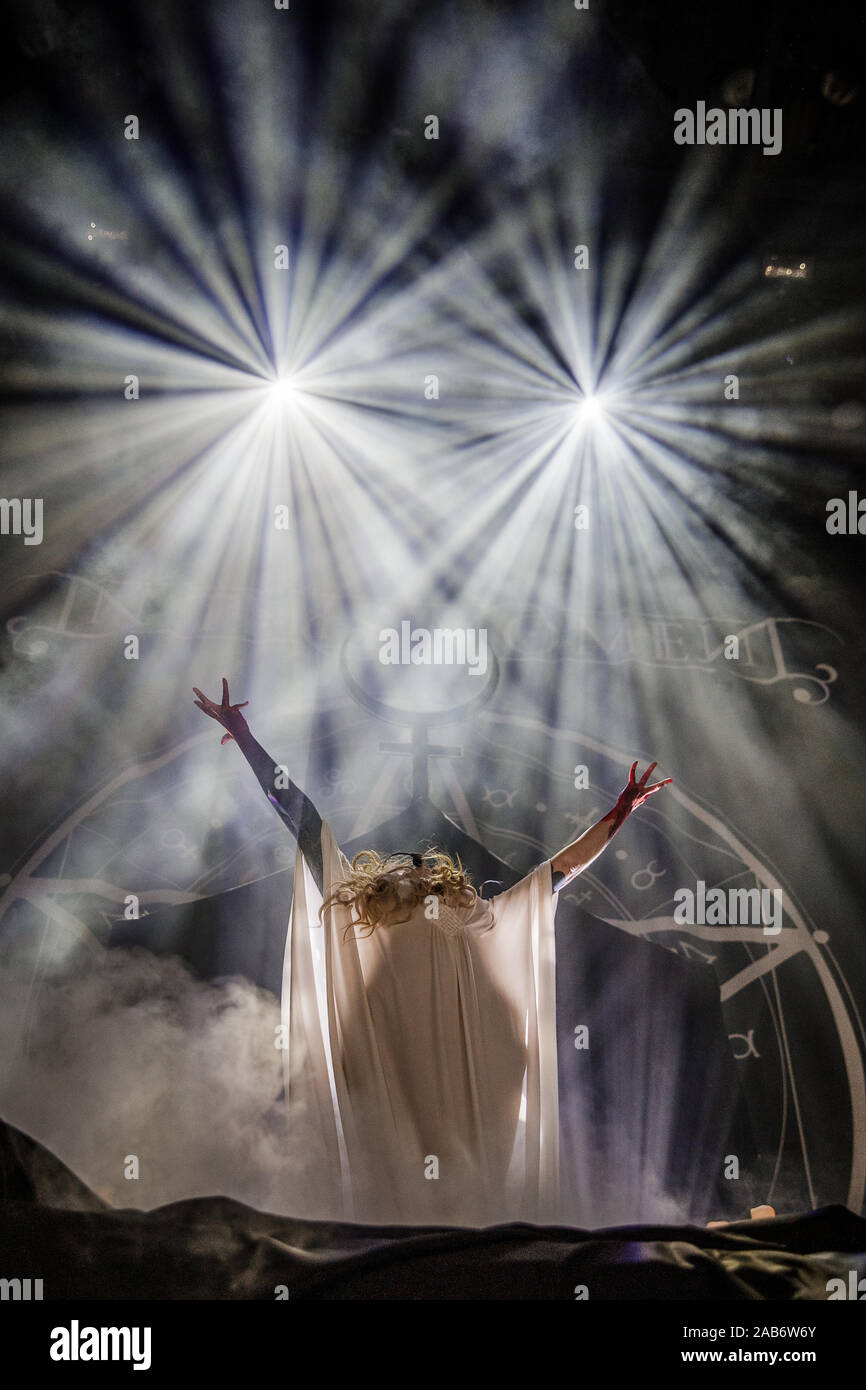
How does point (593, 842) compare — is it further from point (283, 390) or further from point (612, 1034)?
point (283, 390)

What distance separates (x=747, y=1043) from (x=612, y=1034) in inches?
22.3

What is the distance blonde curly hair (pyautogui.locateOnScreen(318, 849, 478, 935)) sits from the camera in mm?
3303

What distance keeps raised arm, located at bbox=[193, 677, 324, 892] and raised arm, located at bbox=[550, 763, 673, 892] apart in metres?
0.82

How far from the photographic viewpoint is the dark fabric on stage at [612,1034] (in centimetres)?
376

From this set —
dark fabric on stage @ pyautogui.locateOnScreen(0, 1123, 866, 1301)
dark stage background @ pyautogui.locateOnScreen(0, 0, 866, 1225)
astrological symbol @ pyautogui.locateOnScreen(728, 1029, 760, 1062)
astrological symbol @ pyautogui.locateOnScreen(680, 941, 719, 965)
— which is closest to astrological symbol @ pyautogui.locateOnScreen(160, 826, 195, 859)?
dark stage background @ pyautogui.locateOnScreen(0, 0, 866, 1225)

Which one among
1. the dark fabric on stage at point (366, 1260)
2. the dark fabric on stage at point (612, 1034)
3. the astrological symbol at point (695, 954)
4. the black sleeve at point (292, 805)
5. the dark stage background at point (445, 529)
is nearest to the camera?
the dark fabric on stage at point (366, 1260)

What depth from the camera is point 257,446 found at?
454cm

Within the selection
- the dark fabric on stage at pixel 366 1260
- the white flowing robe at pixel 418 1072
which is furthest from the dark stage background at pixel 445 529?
the dark fabric on stage at pixel 366 1260

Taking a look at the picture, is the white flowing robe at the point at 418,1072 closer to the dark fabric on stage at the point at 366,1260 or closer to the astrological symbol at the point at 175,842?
the dark fabric on stage at the point at 366,1260

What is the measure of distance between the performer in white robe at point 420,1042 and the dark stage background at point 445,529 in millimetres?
585

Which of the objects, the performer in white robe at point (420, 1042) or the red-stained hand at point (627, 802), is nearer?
the performer in white robe at point (420, 1042)

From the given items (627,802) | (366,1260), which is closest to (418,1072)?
(366,1260)
